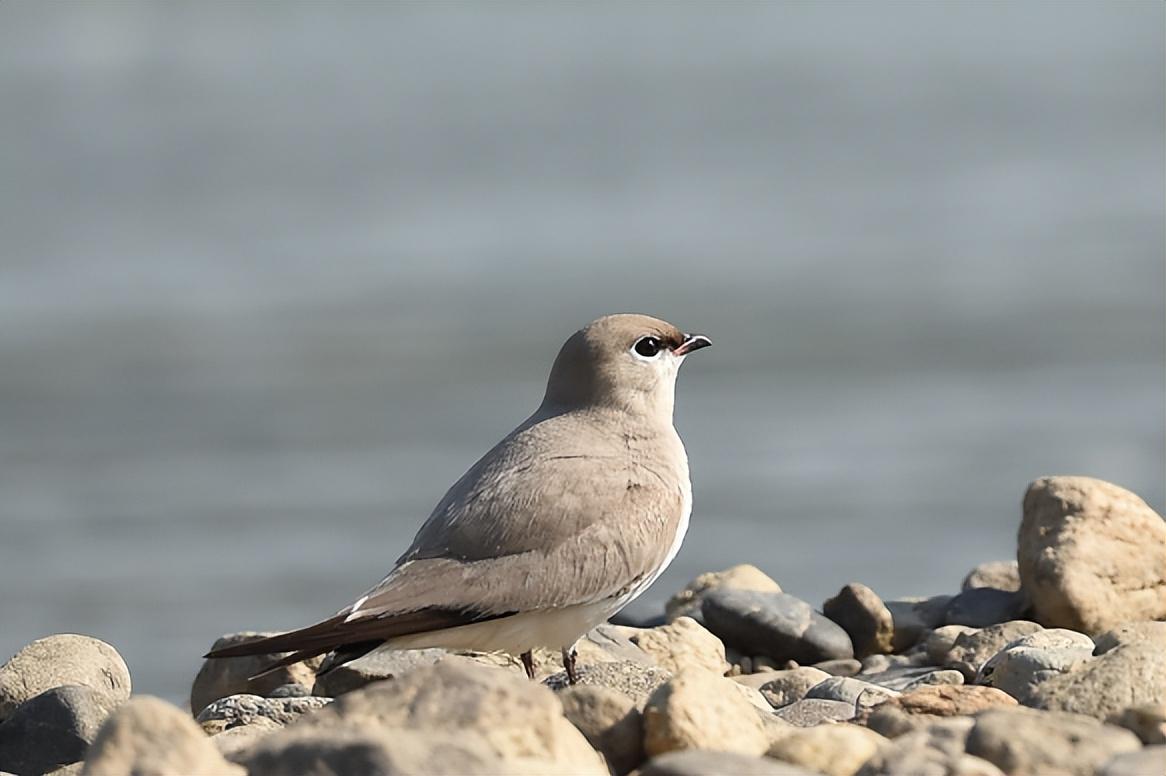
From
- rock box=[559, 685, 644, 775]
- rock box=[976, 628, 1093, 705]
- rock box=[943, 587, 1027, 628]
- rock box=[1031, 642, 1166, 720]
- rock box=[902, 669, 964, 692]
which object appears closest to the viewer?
rock box=[559, 685, 644, 775]

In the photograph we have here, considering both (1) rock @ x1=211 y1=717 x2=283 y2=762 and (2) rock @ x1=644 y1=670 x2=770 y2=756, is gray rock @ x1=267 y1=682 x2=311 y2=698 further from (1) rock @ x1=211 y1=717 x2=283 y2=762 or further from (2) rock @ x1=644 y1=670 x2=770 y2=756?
(2) rock @ x1=644 y1=670 x2=770 y2=756

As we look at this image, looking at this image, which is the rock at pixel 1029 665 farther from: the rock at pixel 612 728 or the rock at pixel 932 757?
the rock at pixel 612 728

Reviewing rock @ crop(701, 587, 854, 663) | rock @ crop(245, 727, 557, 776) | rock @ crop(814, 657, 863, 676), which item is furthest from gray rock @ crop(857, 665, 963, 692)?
rock @ crop(245, 727, 557, 776)

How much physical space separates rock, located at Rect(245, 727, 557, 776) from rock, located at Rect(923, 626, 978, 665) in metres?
3.86

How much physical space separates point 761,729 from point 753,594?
140 inches

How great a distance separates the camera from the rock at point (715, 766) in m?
4.28

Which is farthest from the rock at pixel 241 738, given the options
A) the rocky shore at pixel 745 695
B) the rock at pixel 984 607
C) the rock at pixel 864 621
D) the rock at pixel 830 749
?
the rock at pixel 984 607

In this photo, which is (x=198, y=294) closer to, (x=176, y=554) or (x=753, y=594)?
(x=176, y=554)

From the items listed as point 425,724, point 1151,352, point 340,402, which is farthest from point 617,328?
point 1151,352

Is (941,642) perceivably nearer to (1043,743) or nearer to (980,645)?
(980,645)

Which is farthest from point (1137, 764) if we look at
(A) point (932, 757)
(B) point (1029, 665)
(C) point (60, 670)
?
(C) point (60, 670)

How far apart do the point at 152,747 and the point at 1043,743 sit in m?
2.06

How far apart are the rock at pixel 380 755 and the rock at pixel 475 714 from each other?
0.06 meters

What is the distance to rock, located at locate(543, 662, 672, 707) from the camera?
634 centimetres
